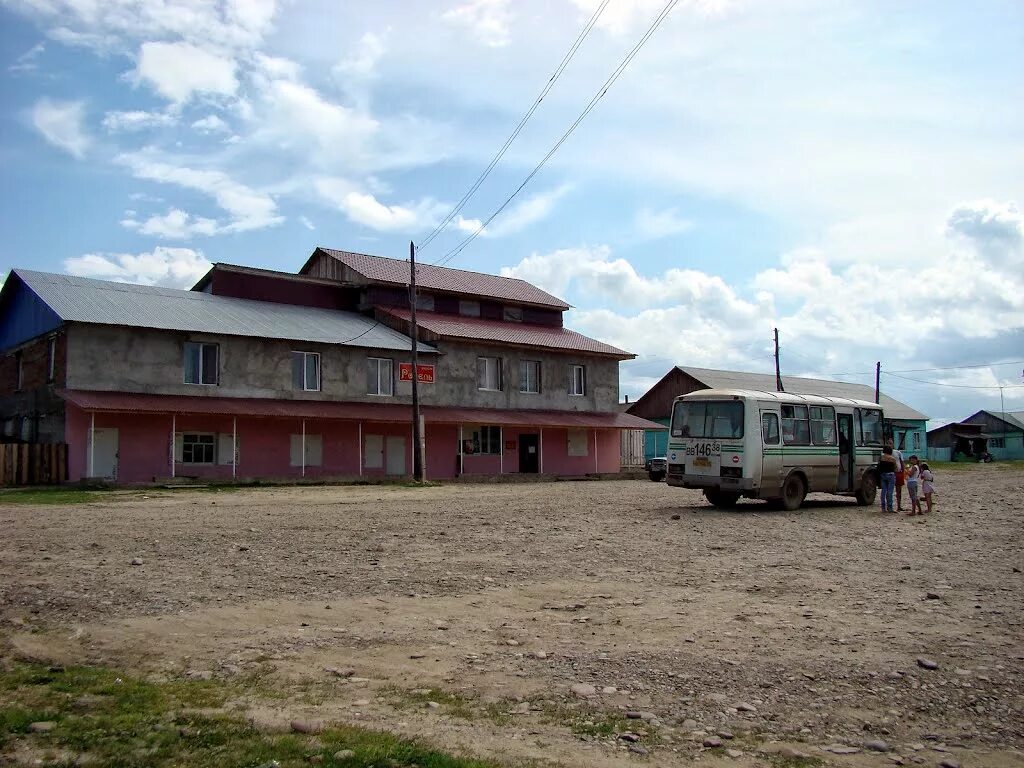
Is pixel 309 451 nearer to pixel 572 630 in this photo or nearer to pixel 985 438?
pixel 572 630

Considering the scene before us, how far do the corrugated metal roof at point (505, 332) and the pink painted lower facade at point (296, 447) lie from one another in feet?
13.0

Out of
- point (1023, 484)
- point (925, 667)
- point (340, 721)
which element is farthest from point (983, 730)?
point (1023, 484)

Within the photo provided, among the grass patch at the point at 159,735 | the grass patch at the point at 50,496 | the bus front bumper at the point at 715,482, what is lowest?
the grass patch at the point at 159,735

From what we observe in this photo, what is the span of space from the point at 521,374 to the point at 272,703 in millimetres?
38750

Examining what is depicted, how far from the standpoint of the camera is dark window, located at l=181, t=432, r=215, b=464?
33344mm

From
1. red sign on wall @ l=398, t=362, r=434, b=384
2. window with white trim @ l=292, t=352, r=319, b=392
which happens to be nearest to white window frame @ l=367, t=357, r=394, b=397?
red sign on wall @ l=398, t=362, r=434, b=384

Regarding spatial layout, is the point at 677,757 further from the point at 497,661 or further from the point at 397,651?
the point at 397,651

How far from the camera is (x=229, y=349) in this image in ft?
114

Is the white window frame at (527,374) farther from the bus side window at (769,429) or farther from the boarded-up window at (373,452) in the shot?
the bus side window at (769,429)

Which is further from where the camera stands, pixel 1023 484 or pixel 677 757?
pixel 1023 484

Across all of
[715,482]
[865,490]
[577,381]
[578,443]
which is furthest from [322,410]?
[865,490]

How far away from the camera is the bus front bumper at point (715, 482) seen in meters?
20.1

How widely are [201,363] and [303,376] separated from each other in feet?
13.5

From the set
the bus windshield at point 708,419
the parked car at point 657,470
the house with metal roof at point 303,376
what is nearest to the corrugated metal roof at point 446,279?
the house with metal roof at point 303,376
